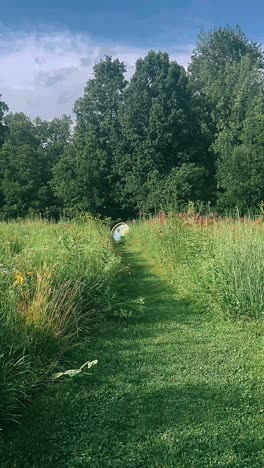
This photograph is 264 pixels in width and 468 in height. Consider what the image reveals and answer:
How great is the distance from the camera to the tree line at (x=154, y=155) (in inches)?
901

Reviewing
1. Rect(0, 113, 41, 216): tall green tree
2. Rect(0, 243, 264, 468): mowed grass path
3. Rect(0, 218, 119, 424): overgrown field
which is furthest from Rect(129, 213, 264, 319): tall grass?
Rect(0, 113, 41, 216): tall green tree

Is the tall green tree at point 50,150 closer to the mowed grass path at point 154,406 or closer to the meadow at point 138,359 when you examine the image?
the meadow at point 138,359

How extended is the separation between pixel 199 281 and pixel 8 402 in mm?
3557

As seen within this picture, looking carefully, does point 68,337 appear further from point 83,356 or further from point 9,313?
point 9,313

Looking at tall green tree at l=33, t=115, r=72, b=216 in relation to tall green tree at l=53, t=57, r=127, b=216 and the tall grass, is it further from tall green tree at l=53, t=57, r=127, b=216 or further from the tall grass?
the tall grass

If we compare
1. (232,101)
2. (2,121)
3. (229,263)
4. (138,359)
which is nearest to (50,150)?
(2,121)

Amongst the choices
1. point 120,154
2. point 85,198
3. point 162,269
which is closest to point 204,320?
point 162,269

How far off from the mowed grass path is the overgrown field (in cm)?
18

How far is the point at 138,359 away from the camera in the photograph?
3609 mm

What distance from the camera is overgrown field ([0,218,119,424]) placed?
2.68m

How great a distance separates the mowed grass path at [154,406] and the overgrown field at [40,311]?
18cm

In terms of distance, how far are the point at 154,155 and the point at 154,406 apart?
75.1ft

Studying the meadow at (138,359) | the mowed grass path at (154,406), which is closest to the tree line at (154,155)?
the meadow at (138,359)

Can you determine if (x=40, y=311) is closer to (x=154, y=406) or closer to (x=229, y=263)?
(x=154, y=406)
